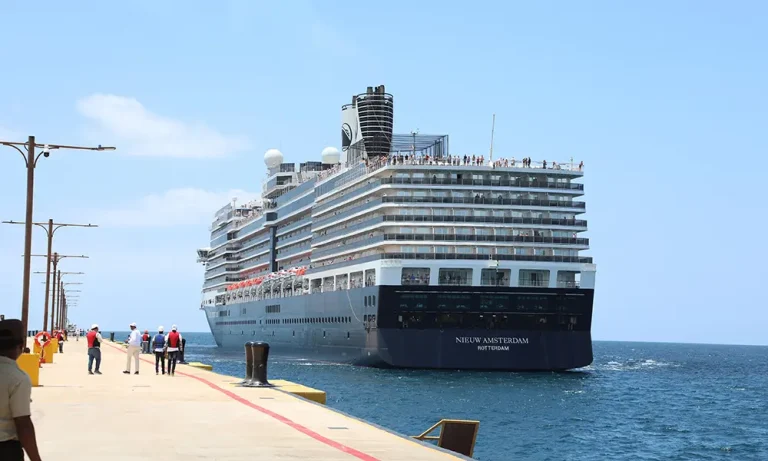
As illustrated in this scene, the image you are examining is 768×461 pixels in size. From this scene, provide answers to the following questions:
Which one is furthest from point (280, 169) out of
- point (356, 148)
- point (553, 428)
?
point (553, 428)

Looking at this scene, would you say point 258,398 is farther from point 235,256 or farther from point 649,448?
point 235,256

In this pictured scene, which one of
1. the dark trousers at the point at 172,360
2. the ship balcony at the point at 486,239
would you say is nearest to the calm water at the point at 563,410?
the dark trousers at the point at 172,360

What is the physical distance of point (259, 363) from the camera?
28328mm

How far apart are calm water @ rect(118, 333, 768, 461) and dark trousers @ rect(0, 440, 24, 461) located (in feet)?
70.4

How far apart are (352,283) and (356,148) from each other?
56.2 ft

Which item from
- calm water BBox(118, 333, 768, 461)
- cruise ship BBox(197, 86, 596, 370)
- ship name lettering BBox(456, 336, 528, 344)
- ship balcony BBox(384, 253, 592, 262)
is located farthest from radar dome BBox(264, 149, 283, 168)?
ship name lettering BBox(456, 336, 528, 344)

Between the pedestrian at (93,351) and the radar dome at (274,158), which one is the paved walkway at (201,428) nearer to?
the pedestrian at (93,351)

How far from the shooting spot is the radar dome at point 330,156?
4357 inches

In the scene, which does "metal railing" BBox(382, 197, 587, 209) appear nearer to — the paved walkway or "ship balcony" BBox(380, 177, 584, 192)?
"ship balcony" BBox(380, 177, 584, 192)

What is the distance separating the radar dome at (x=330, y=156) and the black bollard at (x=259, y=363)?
82416 mm

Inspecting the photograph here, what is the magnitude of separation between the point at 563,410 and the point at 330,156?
68.6 metres

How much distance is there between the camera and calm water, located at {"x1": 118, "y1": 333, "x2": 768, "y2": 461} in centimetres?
3431

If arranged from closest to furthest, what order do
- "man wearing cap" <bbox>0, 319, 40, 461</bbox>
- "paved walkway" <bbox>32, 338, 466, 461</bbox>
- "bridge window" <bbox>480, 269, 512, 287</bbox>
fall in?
"man wearing cap" <bbox>0, 319, 40, 461</bbox> < "paved walkway" <bbox>32, 338, 466, 461</bbox> < "bridge window" <bbox>480, 269, 512, 287</bbox>

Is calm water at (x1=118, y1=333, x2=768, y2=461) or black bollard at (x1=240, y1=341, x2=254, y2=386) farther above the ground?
black bollard at (x1=240, y1=341, x2=254, y2=386)
